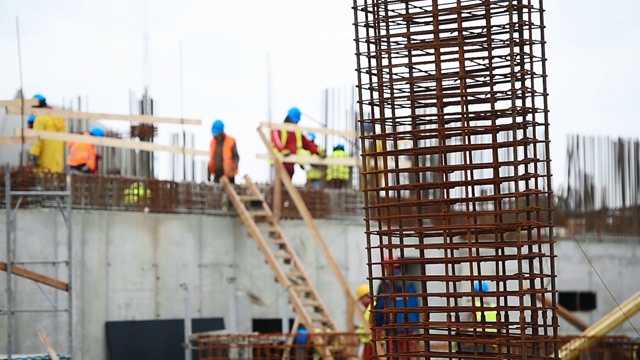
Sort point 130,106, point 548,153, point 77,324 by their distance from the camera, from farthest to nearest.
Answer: point 130,106 < point 77,324 < point 548,153

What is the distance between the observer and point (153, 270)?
20.5 metres

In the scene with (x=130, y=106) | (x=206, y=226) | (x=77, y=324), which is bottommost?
(x=77, y=324)

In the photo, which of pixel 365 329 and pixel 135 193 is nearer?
pixel 365 329

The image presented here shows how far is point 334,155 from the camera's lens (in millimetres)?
24781

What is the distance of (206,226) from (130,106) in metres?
3.35

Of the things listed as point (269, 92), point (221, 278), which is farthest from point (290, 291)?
point (269, 92)

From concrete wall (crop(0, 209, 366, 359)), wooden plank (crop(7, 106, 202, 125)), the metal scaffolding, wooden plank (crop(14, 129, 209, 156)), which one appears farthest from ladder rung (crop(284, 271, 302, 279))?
the metal scaffolding

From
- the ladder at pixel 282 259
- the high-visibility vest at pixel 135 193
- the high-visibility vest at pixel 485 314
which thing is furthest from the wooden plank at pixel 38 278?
the high-visibility vest at pixel 485 314

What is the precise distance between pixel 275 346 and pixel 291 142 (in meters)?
5.10

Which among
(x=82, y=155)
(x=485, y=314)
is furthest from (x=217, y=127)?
(x=485, y=314)

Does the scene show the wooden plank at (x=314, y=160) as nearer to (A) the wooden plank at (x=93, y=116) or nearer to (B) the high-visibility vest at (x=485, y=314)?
(A) the wooden plank at (x=93, y=116)

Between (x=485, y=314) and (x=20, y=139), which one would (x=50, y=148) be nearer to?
(x=20, y=139)

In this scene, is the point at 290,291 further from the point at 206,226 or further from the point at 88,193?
the point at 88,193

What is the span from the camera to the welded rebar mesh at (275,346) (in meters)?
18.9
